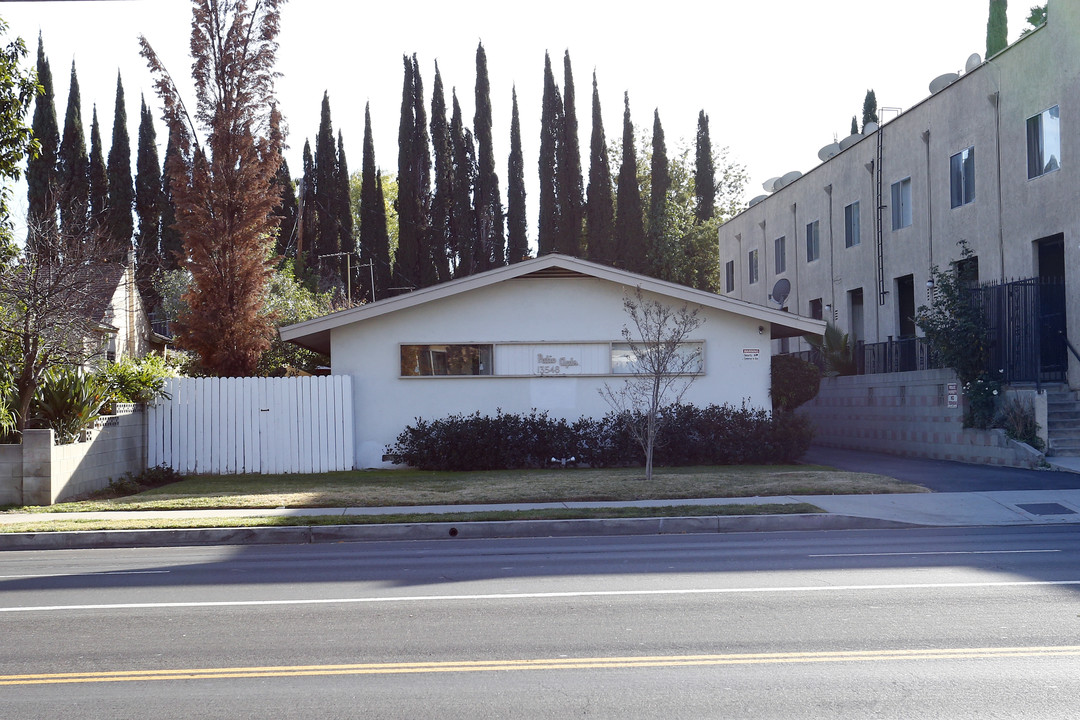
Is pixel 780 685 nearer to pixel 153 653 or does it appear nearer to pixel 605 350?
pixel 153 653

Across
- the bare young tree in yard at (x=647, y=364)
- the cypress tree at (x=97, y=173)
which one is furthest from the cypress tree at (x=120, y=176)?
the bare young tree in yard at (x=647, y=364)

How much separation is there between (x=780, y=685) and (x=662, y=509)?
27.7 feet

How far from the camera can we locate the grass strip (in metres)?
13.3

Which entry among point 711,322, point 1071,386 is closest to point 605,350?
point 711,322

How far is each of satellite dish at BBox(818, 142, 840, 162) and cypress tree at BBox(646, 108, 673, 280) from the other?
21.3 metres

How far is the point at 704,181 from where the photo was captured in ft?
202

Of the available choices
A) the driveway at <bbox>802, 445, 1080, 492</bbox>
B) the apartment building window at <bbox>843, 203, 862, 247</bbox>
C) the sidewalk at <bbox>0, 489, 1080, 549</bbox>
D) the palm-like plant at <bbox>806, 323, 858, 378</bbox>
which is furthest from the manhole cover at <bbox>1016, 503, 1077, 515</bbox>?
the apartment building window at <bbox>843, 203, 862, 247</bbox>

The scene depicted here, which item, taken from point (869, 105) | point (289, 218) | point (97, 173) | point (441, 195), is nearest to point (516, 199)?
point (441, 195)

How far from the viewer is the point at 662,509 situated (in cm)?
1422

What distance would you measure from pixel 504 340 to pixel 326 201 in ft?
133

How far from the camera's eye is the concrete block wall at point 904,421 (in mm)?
20453

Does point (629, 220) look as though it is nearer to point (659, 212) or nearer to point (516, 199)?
point (659, 212)

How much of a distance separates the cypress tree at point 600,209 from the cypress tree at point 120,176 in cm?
2470

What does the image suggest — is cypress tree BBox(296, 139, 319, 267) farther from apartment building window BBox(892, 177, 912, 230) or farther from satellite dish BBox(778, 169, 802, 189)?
apartment building window BBox(892, 177, 912, 230)
